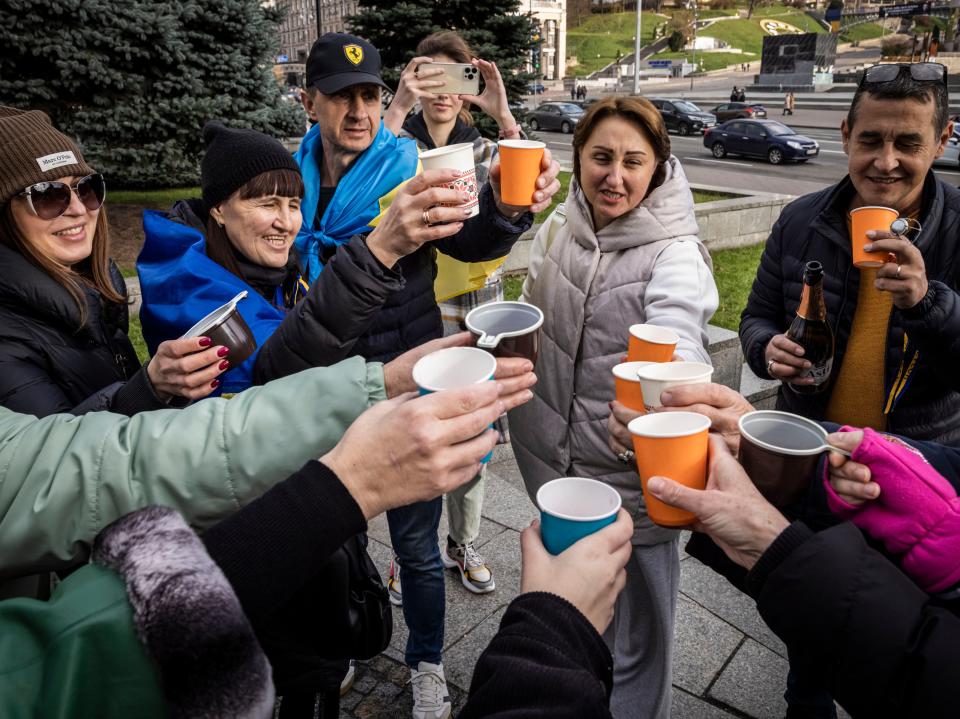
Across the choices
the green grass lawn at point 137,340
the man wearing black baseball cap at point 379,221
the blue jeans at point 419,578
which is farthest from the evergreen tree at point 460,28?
the blue jeans at point 419,578

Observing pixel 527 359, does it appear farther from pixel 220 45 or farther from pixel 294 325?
pixel 220 45

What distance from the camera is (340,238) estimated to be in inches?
103

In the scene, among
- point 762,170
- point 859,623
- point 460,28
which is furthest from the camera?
point 762,170

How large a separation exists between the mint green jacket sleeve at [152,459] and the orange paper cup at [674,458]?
63 centimetres

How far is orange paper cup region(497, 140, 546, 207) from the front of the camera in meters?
2.20

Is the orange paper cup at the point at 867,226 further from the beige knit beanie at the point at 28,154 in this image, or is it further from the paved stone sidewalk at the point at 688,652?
the beige knit beanie at the point at 28,154

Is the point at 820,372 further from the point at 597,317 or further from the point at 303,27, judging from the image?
the point at 303,27

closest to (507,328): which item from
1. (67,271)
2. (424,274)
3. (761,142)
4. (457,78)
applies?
(424,274)

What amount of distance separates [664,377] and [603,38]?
100 meters

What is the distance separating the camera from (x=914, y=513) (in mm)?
1364

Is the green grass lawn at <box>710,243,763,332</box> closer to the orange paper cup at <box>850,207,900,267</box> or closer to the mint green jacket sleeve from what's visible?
the orange paper cup at <box>850,207,900,267</box>

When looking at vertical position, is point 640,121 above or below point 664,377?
above

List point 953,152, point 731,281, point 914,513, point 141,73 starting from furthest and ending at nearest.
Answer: point 953,152
point 141,73
point 731,281
point 914,513

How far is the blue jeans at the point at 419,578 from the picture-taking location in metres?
2.75
